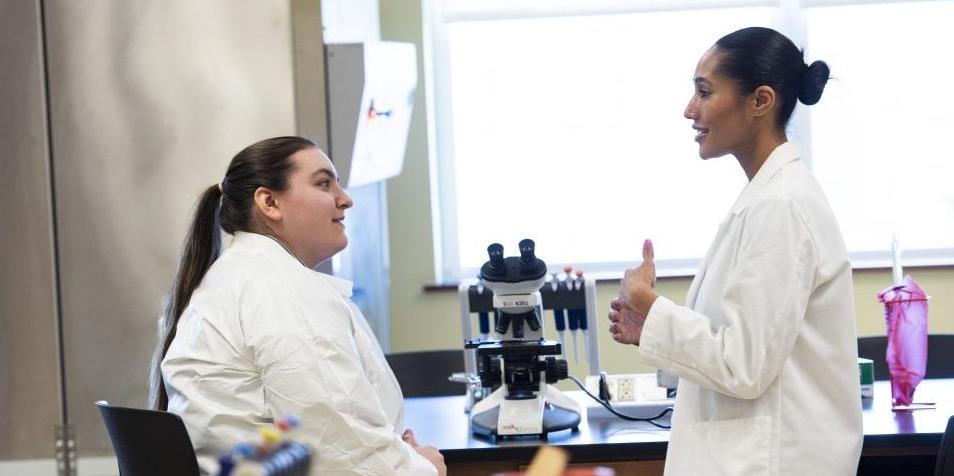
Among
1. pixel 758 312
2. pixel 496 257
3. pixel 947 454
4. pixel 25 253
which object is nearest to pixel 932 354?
pixel 947 454

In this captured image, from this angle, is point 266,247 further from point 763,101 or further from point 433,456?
point 763,101

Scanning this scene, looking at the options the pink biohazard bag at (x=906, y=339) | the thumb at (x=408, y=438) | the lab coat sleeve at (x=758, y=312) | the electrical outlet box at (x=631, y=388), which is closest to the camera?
the lab coat sleeve at (x=758, y=312)

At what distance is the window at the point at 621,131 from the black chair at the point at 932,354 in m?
1.55

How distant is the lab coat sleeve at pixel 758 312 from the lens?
169 cm

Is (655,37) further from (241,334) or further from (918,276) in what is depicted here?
(241,334)

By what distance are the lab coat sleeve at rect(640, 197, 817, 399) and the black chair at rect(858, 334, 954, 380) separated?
1.58m

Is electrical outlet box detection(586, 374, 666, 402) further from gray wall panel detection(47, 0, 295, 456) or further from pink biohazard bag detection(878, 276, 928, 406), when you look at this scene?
gray wall panel detection(47, 0, 295, 456)

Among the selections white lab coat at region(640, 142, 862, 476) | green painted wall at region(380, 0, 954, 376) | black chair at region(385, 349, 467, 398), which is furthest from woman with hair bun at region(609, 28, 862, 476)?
green painted wall at region(380, 0, 954, 376)

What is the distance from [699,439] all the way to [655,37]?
3.16m

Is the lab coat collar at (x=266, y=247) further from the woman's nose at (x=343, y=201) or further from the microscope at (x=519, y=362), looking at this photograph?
the microscope at (x=519, y=362)

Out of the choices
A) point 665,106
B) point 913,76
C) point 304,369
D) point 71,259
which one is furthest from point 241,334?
point 913,76

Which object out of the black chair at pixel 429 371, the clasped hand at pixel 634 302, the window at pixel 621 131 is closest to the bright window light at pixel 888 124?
the window at pixel 621 131

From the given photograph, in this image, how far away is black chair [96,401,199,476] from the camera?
5.87 feet

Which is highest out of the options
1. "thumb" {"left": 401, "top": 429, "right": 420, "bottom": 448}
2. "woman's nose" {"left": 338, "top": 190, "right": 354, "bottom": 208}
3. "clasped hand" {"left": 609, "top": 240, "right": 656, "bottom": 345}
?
"woman's nose" {"left": 338, "top": 190, "right": 354, "bottom": 208}
